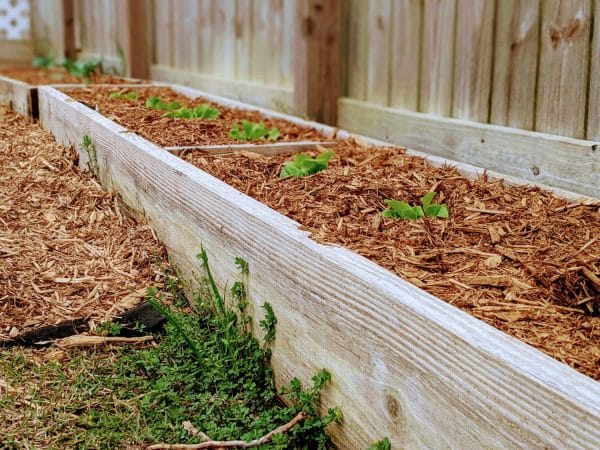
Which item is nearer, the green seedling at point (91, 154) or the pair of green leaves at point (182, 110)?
the green seedling at point (91, 154)

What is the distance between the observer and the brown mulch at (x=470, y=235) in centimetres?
190

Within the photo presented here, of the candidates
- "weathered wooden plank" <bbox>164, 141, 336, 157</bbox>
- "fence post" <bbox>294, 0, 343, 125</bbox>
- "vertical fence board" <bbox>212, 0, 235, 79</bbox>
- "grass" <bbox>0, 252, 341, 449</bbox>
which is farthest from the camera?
"vertical fence board" <bbox>212, 0, 235, 79</bbox>

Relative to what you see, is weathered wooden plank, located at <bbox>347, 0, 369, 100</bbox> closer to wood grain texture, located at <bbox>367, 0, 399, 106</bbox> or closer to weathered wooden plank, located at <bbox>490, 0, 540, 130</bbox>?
wood grain texture, located at <bbox>367, 0, 399, 106</bbox>

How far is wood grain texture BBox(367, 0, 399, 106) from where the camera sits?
4.47 metres

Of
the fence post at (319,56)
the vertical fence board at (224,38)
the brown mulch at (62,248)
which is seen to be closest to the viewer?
the brown mulch at (62,248)

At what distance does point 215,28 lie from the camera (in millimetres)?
6621

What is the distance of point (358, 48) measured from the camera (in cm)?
478

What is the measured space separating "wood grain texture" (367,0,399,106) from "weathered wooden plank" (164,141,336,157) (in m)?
0.85

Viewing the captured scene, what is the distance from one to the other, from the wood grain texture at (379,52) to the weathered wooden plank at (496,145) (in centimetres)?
9

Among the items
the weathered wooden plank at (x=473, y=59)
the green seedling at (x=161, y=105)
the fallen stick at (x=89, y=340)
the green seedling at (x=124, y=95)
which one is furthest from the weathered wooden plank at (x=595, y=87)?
the green seedling at (x=124, y=95)

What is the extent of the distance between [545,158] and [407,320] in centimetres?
183

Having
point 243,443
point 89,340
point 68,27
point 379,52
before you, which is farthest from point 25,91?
point 68,27

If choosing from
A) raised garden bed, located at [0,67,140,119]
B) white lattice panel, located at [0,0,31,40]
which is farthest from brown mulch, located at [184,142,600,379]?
white lattice panel, located at [0,0,31,40]

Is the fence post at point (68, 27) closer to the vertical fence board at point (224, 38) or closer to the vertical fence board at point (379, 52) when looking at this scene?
the vertical fence board at point (224, 38)
